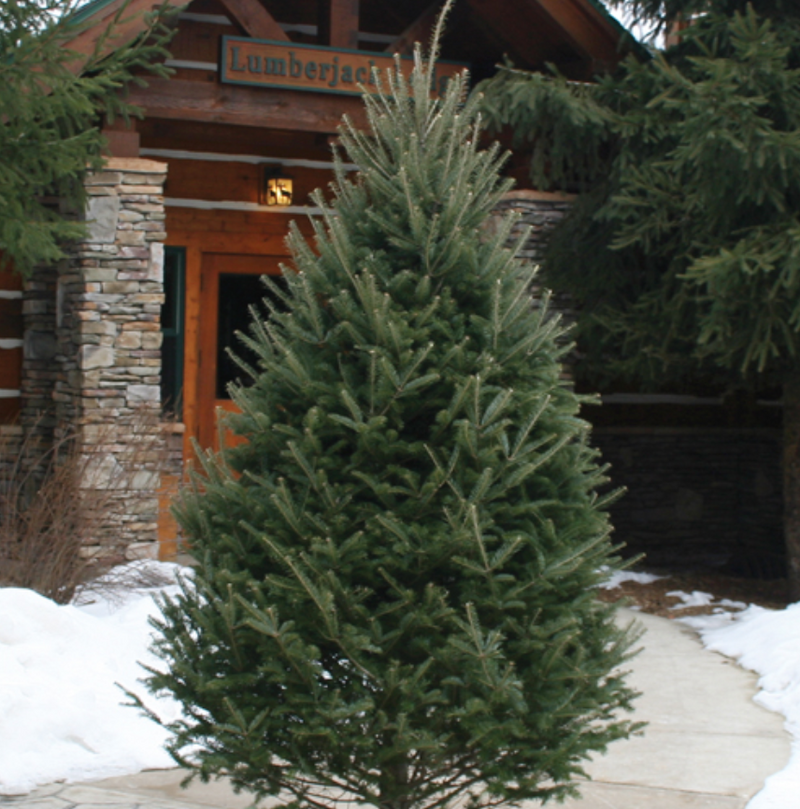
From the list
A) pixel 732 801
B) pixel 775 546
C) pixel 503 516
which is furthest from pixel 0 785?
pixel 775 546

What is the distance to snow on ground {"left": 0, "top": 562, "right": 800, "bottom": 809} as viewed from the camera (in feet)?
15.6

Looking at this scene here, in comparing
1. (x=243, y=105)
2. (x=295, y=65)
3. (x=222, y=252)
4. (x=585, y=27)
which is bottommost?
(x=222, y=252)

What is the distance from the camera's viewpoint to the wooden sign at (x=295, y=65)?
8.41 metres

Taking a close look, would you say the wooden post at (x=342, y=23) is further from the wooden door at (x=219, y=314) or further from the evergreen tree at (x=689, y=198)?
the wooden door at (x=219, y=314)

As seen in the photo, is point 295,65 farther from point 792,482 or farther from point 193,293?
point 792,482

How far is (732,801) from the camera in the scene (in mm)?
4629

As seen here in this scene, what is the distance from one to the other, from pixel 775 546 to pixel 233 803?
823cm

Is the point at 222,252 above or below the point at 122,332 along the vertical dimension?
above

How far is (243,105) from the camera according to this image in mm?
8586

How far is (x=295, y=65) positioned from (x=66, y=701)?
546 cm

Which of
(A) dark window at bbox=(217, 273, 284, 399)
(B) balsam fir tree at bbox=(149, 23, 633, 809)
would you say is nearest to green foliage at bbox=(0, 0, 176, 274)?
(A) dark window at bbox=(217, 273, 284, 399)

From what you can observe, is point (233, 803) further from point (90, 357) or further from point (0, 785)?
point (90, 357)

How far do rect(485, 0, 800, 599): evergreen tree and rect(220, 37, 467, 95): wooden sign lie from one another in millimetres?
1098

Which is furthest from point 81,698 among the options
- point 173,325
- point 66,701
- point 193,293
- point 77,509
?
point 193,293
